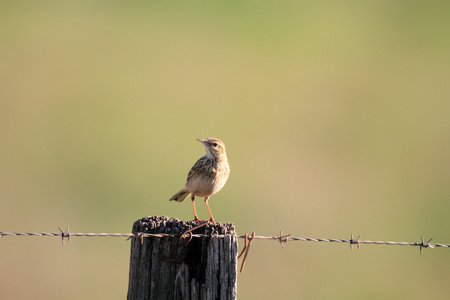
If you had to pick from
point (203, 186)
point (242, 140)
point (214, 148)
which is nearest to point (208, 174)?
point (203, 186)

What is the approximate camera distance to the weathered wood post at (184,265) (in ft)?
15.5

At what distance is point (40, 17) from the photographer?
2798cm

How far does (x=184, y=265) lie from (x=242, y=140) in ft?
→ 51.3

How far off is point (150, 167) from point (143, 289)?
13819 millimetres

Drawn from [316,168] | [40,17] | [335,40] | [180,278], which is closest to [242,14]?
[335,40]

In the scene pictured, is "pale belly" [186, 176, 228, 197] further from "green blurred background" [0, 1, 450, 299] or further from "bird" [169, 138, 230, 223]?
"green blurred background" [0, 1, 450, 299]

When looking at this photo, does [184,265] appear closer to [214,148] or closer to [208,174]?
[208,174]

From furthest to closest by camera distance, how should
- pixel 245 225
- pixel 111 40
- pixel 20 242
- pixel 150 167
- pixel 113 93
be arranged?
pixel 111 40 < pixel 113 93 < pixel 150 167 < pixel 245 225 < pixel 20 242

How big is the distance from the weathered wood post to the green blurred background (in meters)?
6.79

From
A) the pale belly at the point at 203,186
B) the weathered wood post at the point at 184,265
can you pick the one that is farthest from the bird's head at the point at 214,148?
Answer: the weathered wood post at the point at 184,265

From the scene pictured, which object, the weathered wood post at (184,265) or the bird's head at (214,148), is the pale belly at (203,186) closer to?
the bird's head at (214,148)

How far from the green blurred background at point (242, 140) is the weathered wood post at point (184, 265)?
6790 millimetres

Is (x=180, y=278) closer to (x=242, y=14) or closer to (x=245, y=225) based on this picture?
(x=245, y=225)

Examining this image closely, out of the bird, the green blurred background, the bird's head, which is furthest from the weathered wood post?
the green blurred background
